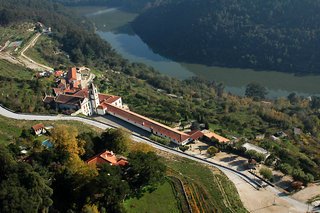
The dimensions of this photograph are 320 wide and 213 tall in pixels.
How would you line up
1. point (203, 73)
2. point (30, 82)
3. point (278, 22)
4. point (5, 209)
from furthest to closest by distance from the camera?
point (278, 22) < point (203, 73) < point (30, 82) < point (5, 209)

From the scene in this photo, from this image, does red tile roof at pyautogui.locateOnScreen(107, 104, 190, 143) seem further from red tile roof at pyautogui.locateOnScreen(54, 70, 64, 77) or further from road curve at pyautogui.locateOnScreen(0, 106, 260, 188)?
red tile roof at pyautogui.locateOnScreen(54, 70, 64, 77)

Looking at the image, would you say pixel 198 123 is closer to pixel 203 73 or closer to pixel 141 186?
A: pixel 141 186

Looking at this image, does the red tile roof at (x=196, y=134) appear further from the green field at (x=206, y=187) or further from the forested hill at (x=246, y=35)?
the forested hill at (x=246, y=35)

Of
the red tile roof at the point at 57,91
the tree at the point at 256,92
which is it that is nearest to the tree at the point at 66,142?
the red tile roof at the point at 57,91

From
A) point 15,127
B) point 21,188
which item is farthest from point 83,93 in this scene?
point 21,188

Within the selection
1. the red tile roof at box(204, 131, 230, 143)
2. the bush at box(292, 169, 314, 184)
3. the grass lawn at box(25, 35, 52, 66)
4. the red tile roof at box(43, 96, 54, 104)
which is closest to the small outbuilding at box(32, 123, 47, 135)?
the red tile roof at box(43, 96, 54, 104)

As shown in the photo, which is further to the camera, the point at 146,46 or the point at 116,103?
the point at 146,46

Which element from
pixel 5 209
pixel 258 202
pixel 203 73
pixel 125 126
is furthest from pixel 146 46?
pixel 5 209

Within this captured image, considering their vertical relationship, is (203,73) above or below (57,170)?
below
